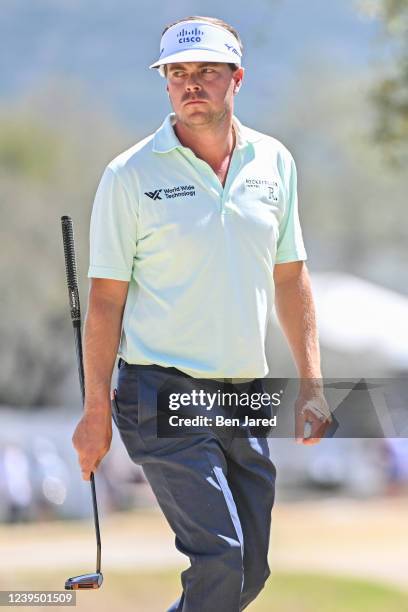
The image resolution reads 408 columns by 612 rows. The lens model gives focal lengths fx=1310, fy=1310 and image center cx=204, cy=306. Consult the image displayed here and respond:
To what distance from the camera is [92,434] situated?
15.1ft

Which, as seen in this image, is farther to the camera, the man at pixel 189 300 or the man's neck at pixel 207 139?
the man's neck at pixel 207 139

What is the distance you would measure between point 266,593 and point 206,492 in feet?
15.6

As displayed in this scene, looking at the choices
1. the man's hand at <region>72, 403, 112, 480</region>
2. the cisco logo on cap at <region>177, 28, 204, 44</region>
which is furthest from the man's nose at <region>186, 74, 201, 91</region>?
the man's hand at <region>72, 403, 112, 480</region>

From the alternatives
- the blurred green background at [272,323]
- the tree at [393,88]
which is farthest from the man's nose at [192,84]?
the tree at [393,88]

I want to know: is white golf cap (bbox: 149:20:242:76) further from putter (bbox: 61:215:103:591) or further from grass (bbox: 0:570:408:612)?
grass (bbox: 0:570:408:612)

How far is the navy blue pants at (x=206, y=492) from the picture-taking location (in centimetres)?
444

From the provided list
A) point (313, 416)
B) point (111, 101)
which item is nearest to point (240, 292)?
point (313, 416)

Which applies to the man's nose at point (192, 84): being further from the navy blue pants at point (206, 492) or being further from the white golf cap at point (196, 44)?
the navy blue pants at point (206, 492)

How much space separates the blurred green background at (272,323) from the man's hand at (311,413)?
11.4 ft

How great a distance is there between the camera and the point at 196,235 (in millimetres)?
4613

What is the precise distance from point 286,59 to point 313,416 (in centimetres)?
8561

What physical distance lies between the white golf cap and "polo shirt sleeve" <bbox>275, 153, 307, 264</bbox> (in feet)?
1.74

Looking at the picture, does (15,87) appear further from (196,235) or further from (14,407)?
(196,235)

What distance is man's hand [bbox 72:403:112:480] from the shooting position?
15.0 ft
